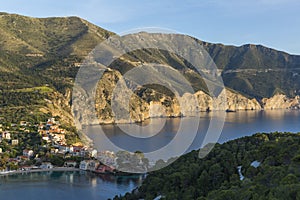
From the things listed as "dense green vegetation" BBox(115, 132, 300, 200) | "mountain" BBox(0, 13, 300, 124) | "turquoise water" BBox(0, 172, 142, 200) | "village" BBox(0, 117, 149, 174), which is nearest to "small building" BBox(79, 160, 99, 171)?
"village" BBox(0, 117, 149, 174)

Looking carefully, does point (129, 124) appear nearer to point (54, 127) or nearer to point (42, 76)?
point (42, 76)

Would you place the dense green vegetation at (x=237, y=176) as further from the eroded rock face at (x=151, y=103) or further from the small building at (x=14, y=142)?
the eroded rock face at (x=151, y=103)

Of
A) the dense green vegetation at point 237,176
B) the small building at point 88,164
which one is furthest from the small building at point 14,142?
the dense green vegetation at point 237,176

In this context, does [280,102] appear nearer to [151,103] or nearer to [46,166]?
[151,103]

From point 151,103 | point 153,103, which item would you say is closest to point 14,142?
point 151,103

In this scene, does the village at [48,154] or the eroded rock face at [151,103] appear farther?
the eroded rock face at [151,103]

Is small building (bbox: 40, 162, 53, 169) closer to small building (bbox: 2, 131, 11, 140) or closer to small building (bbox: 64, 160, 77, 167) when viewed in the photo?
small building (bbox: 64, 160, 77, 167)

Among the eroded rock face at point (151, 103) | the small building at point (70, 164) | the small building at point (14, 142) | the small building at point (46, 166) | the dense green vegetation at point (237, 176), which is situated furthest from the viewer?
the eroded rock face at point (151, 103)
